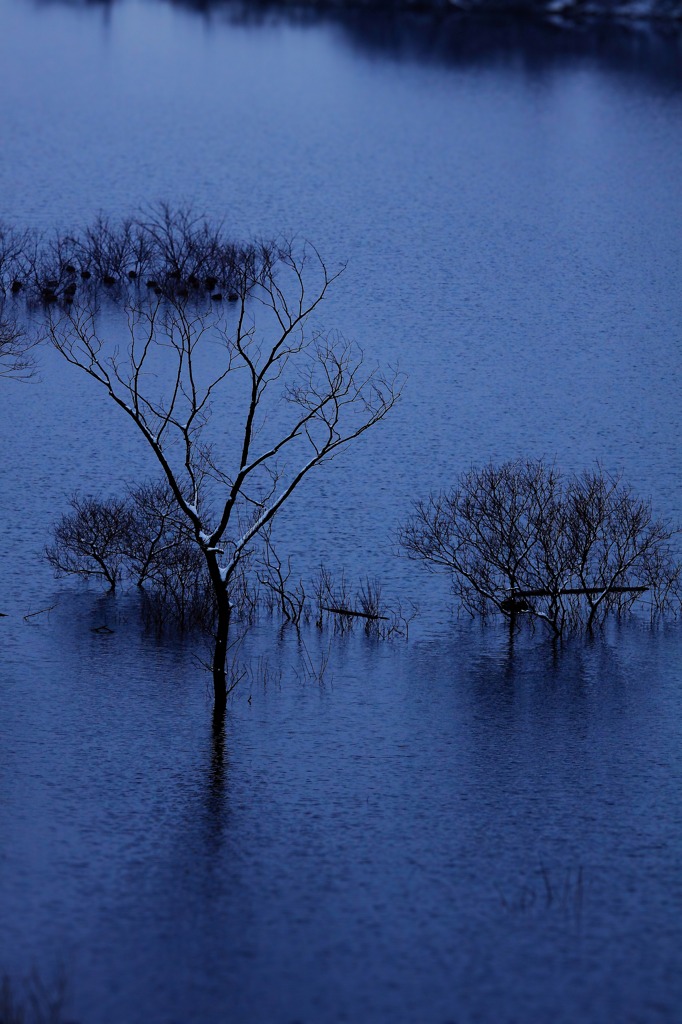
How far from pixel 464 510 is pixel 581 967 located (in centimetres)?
2446

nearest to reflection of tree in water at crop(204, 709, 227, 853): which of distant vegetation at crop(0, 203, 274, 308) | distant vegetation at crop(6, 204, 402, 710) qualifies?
distant vegetation at crop(6, 204, 402, 710)

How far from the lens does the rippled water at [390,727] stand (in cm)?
2161

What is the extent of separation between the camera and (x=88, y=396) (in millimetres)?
67438

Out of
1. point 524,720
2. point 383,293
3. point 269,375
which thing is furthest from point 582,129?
point 524,720

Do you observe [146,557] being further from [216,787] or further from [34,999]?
[34,999]

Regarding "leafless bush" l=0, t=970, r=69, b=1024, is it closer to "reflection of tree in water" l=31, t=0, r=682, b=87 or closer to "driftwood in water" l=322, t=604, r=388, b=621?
"driftwood in water" l=322, t=604, r=388, b=621

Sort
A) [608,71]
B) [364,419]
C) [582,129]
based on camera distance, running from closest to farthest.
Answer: [364,419], [582,129], [608,71]

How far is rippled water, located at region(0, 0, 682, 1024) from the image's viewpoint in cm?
2161

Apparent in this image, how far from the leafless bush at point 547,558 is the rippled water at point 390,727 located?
1.39 metres

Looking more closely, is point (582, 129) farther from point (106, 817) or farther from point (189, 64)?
point (106, 817)

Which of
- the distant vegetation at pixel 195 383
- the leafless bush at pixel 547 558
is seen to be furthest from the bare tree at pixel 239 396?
the leafless bush at pixel 547 558

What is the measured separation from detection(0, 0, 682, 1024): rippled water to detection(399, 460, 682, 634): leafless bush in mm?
1386

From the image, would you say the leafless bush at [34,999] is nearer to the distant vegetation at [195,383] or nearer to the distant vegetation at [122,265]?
the distant vegetation at [195,383]

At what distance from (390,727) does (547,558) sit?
986 cm
